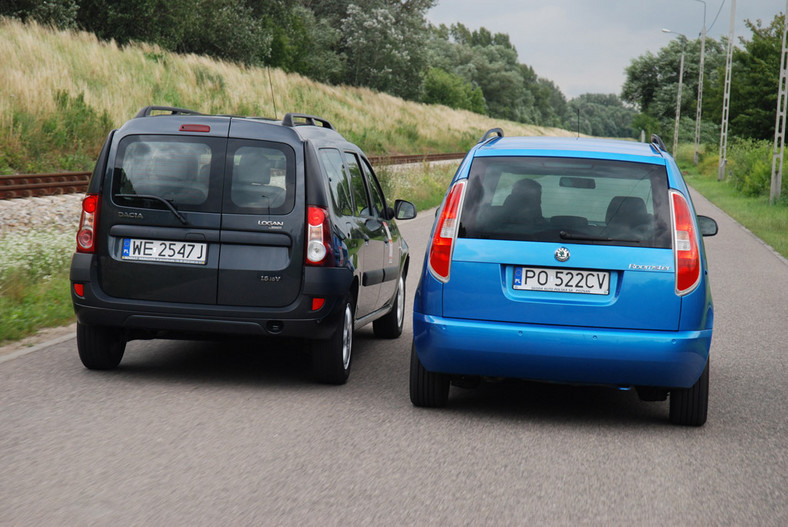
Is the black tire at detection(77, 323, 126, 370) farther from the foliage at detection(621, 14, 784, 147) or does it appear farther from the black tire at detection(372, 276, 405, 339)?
the foliage at detection(621, 14, 784, 147)

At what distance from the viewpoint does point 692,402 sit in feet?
19.9

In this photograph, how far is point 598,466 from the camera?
5.22 meters

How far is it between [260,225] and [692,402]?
2.82 m

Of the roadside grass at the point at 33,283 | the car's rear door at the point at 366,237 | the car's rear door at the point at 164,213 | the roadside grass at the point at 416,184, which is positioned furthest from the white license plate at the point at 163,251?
the roadside grass at the point at 416,184

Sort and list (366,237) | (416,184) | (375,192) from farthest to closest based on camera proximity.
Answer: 1. (416,184)
2. (375,192)
3. (366,237)

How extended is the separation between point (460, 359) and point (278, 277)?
1362 mm

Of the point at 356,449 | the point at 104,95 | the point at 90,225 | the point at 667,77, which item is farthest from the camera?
the point at 667,77

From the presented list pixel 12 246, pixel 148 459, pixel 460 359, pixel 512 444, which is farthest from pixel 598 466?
pixel 12 246

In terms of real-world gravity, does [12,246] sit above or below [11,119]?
below

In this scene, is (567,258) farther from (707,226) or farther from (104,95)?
(104,95)

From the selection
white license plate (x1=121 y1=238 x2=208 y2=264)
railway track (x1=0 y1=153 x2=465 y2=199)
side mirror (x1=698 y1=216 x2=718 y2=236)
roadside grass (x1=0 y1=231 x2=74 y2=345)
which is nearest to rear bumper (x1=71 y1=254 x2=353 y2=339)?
white license plate (x1=121 y1=238 x2=208 y2=264)

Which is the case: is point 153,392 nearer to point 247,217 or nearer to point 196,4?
point 247,217

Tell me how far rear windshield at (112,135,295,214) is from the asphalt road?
3.90ft

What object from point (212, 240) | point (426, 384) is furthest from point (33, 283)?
point (426, 384)
